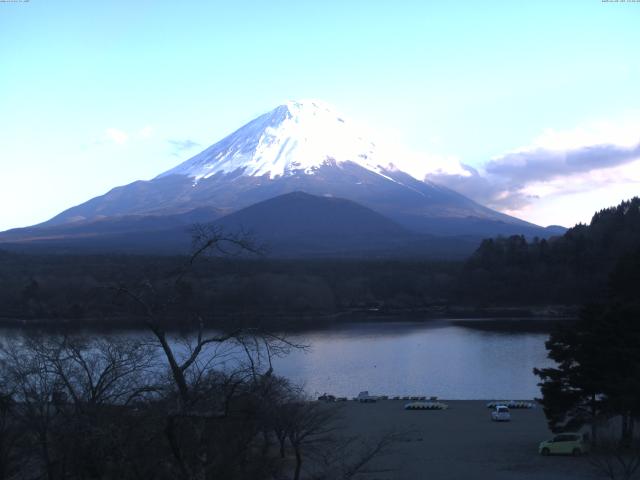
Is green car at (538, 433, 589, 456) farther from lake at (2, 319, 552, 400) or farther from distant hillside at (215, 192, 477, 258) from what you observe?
distant hillside at (215, 192, 477, 258)

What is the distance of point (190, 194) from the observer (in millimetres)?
82188

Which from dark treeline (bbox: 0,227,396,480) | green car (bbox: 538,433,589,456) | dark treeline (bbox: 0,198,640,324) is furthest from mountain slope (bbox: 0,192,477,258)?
dark treeline (bbox: 0,227,396,480)

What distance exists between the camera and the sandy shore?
819cm

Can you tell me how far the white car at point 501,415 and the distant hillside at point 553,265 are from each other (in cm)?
2254

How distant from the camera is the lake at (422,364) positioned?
15891 mm

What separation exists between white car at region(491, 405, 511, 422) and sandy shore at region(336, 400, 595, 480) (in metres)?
0.10

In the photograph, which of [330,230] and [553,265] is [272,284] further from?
[330,230]

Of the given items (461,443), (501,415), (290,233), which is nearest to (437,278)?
(501,415)

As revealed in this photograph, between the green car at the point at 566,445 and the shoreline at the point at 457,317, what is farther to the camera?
the shoreline at the point at 457,317

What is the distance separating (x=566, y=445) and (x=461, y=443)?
181 cm

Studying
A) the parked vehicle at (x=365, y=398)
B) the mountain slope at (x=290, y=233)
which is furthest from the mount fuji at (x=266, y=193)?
the parked vehicle at (x=365, y=398)

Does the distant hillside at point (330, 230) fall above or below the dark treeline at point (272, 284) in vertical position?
above

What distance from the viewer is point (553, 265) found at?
36844 mm

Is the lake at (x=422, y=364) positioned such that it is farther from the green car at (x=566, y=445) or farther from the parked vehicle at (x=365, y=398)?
the green car at (x=566, y=445)
